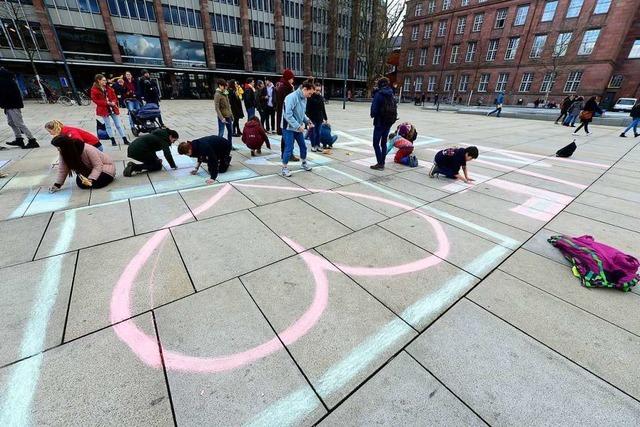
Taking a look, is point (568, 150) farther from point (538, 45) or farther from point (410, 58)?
point (410, 58)

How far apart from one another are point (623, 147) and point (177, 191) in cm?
1602

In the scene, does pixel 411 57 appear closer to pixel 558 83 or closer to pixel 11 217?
pixel 558 83

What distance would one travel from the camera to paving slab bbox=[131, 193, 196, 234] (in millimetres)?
3717

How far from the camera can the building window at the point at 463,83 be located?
141 feet

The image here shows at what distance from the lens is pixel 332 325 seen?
2246mm

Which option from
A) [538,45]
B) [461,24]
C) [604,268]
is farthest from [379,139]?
[461,24]

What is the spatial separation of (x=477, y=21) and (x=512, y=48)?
723 centimetres

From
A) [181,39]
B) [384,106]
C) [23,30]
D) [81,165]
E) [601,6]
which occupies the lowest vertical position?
[81,165]

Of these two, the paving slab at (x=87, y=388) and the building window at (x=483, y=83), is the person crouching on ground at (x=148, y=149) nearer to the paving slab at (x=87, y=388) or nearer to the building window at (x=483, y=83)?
the paving slab at (x=87, y=388)

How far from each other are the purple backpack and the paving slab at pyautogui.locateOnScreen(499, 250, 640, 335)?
72mm

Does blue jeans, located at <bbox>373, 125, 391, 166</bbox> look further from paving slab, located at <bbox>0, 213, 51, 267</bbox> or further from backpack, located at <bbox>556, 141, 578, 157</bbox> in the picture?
backpack, located at <bbox>556, 141, 578, 157</bbox>

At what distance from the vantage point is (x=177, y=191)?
4887mm

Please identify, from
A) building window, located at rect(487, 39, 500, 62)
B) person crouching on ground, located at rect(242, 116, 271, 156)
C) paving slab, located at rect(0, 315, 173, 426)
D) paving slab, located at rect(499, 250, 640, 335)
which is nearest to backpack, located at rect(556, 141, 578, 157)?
paving slab, located at rect(499, 250, 640, 335)

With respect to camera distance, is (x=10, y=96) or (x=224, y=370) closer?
(x=224, y=370)
